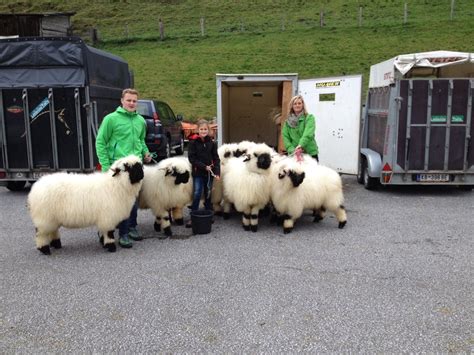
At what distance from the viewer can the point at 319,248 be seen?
21.3 feet

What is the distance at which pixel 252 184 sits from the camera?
721 centimetres

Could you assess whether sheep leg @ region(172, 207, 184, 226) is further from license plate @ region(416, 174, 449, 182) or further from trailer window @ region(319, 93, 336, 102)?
license plate @ region(416, 174, 449, 182)

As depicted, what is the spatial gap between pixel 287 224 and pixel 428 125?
4.63m

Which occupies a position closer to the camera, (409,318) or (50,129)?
(409,318)

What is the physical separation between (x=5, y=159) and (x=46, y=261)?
520 centimetres

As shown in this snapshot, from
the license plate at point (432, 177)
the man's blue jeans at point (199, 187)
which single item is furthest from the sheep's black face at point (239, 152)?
the license plate at point (432, 177)

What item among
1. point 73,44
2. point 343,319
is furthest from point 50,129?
point 343,319

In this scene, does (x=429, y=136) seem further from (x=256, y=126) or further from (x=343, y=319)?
(x=343, y=319)

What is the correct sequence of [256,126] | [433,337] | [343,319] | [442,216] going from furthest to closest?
[256,126]
[442,216]
[343,319]
[433,337]

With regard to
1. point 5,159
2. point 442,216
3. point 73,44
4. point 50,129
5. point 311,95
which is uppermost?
point 73,44

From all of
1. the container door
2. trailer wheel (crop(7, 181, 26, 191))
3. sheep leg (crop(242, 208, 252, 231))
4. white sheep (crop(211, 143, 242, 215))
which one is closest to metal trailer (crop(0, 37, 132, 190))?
trailer wheel (crop(7, 181, 26, 191))

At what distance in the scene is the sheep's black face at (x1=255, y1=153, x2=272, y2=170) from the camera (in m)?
7.16

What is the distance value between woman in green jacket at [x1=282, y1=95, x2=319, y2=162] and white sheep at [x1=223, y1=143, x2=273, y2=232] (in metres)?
1.11

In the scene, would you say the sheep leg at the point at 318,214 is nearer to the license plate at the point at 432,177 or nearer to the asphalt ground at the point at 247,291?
the asphalt ground at the point at 247,291
